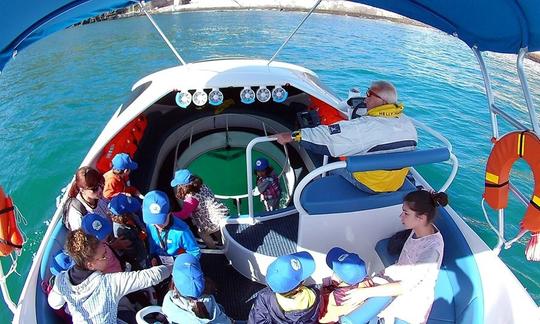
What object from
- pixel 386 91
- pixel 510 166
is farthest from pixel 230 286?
pixel 510 166

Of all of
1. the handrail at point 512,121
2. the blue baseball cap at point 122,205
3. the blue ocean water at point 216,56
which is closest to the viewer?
the handrail at point 512,121

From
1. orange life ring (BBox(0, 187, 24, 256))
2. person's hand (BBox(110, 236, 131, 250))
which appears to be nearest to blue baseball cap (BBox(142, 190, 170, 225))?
person's hand (BBox(110, 236, 131, 250))

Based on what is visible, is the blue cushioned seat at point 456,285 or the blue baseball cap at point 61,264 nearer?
the blue baseball cap at point 61,264

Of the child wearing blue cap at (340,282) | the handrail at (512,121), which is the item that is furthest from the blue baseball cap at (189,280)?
the handrail at (512,121)

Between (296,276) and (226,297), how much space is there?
153 cm

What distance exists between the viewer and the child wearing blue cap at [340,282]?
2.30 m

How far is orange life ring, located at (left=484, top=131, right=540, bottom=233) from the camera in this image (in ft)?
8.96

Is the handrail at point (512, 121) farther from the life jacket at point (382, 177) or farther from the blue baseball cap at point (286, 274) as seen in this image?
the blue baseball cap at point (286, 274)

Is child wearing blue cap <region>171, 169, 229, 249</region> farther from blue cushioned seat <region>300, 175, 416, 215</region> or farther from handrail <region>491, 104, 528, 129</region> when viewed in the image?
handrail <region>491, 104, 528, 129</region>

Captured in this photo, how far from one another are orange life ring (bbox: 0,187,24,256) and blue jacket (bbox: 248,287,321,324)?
1.67 metres

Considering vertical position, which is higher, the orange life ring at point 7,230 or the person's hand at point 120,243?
the orange life ring at point 7,230

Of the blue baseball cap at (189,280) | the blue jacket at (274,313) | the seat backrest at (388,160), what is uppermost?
the seat backrest at (388,160)

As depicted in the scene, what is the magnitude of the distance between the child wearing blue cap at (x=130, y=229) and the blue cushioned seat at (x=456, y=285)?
184 cm

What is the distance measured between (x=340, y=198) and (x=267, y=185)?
1.56m
